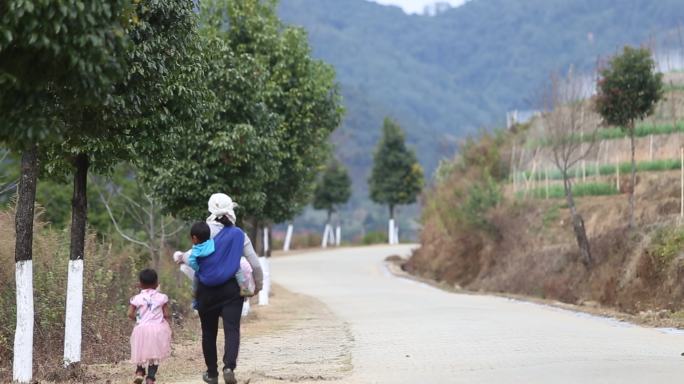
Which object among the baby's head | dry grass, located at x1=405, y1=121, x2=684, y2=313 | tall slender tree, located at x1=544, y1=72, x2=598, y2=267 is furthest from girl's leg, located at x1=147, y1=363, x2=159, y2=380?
tall slender tree, located at x1=544, y1=72, x2=598, y2=267

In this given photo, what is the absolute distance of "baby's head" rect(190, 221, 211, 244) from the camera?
965cm

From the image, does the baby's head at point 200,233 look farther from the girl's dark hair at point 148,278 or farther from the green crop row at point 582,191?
the green crop row at point 582,191

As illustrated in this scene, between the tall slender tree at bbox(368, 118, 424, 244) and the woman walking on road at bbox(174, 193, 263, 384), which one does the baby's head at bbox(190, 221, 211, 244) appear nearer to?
the woman walking on road at bbox(174, 193, 263, 384)

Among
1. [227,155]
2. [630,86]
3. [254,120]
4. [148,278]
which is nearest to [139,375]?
[148,278]

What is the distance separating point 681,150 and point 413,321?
1311 cm

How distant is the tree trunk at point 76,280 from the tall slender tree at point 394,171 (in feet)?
193

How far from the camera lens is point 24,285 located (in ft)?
33.4

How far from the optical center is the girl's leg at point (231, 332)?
9.76m

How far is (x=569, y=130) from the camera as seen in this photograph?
32281 mm

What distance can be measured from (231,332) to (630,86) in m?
17.6

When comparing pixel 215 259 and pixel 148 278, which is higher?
pixel 215 259

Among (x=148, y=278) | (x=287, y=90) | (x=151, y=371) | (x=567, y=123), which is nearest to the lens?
(x=151, y=371)

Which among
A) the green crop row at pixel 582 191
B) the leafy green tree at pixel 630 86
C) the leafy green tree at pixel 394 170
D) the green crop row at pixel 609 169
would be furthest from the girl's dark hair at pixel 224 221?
the leafy green tree at pixel 394 170

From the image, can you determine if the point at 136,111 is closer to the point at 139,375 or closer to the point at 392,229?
the point at 139,375
